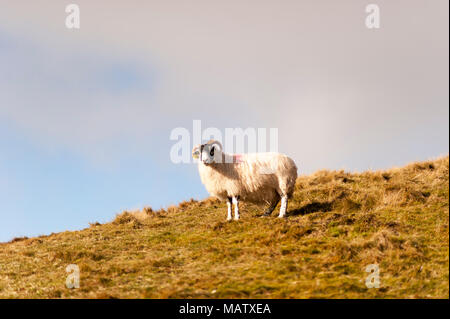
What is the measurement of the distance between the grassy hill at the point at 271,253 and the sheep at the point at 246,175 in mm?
1077

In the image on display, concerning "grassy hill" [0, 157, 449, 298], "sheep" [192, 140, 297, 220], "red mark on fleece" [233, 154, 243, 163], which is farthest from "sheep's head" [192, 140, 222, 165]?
"grassy hill" [0, 157, 449, 298]

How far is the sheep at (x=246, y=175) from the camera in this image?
1738cm

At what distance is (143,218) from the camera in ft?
79.9

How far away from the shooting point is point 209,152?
1728 cm

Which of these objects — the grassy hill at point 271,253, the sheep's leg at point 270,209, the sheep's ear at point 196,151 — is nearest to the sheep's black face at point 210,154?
the sheep's ear at point 196,151

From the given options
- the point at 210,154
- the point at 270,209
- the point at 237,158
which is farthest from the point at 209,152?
the point at 270,209

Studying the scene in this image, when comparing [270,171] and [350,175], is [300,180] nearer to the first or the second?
[350,175]

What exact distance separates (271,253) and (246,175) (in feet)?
17.4

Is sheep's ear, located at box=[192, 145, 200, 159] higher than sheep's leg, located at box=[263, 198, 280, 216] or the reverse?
higher

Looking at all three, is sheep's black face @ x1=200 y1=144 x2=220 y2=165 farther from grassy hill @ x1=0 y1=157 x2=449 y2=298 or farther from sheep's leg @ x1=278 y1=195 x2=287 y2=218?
sheep's leg @ x1=278 y1=195 x2=287 y2=218

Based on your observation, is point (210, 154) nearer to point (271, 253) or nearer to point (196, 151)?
point (196, 151)

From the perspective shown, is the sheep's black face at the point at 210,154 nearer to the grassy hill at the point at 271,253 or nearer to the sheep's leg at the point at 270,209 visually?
the grassy hill at the point at 271,253

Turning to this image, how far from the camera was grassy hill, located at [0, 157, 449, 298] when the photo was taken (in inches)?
395

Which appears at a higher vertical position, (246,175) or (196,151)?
(196,151)
